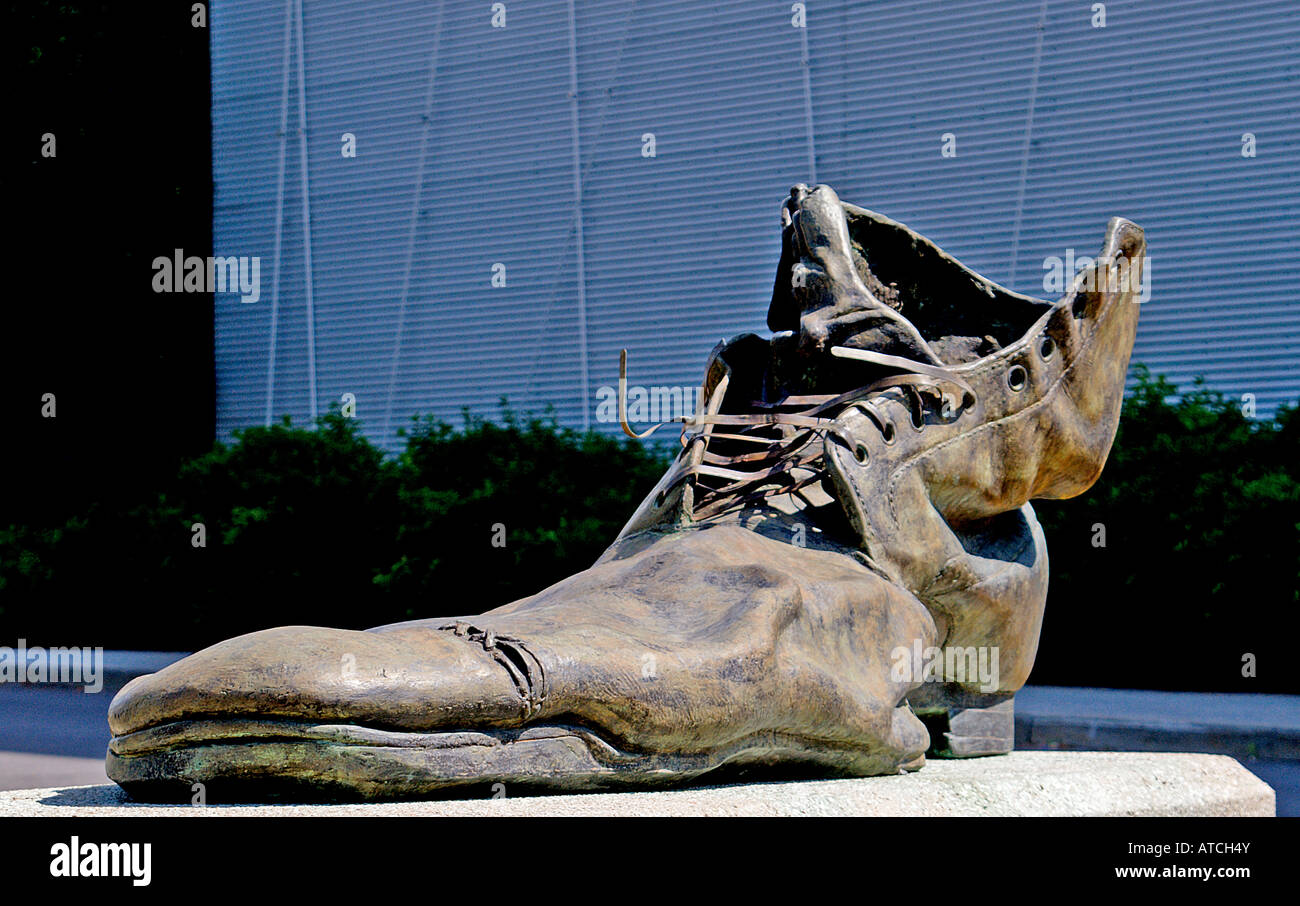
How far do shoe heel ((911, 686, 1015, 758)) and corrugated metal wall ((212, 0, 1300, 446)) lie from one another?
→ 7270 millimetres

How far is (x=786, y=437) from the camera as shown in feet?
7.71

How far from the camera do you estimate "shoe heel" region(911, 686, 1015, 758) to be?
241cm

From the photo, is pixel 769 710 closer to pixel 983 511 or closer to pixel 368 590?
pixel 983 511

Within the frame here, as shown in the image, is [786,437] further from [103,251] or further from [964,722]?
[103,251]

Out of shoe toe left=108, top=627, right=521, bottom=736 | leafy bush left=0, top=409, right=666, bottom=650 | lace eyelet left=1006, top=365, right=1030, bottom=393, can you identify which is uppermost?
lace eyelet left=1006, top=365, right=1030, bottom=393

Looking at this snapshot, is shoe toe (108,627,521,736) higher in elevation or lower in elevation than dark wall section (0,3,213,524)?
lower

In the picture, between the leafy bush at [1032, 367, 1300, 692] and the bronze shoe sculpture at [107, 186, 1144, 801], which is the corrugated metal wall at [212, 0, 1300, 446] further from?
the bronze shoe sculpture at [107, 186, 1144, 801]

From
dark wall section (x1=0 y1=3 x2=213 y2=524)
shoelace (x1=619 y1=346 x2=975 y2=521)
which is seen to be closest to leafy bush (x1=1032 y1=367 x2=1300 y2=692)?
shoelace (x1=619 y1=346 x2=975 y2=521)

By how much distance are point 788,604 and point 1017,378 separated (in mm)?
804

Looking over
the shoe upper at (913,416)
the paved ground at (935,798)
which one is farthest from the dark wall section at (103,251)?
the paved ground at (935,798)

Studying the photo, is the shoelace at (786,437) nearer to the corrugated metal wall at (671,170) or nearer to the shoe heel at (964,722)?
the shoe heel at (964,722)

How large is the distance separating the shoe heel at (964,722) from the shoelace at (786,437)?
1.53ft

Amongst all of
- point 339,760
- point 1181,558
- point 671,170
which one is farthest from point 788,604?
point 671,170

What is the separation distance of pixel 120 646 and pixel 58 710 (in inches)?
90.6
